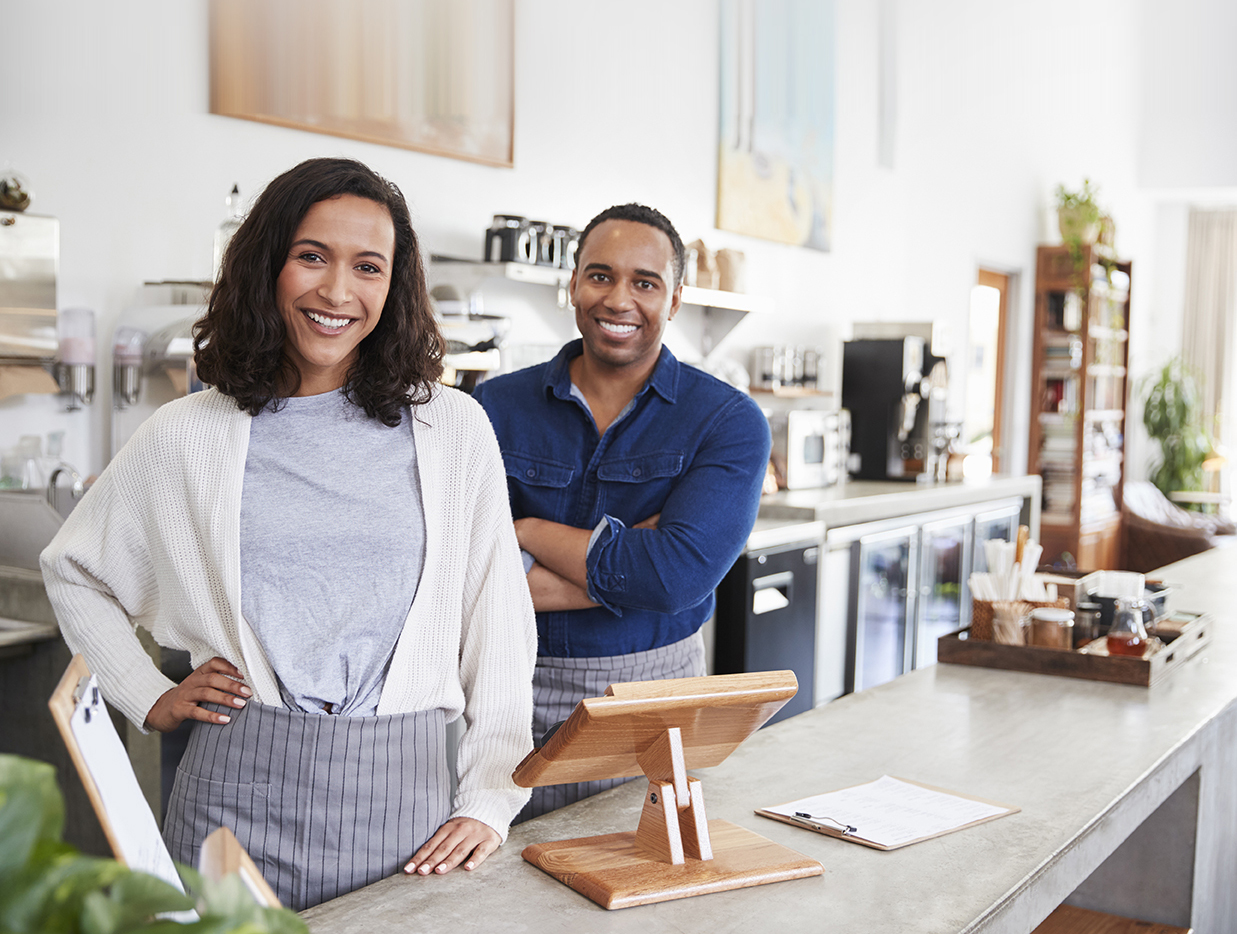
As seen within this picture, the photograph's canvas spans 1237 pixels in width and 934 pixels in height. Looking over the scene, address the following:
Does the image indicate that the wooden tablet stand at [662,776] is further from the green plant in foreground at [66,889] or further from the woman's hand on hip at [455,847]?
the green plant in foreground at [66,889]

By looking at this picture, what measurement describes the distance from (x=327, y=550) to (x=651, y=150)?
154 inches

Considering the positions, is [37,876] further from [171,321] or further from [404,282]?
[171,321]

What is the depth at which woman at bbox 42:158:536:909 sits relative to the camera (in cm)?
134

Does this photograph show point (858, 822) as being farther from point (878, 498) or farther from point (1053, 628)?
point (878, 498)

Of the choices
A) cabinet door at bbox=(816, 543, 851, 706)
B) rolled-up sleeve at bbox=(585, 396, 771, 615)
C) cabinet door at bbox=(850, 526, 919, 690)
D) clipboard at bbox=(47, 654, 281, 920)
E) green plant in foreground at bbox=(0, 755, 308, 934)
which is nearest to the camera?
green plant in foreground at bbox=(0, 755, 308, 934)

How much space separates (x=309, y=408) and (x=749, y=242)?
441cm

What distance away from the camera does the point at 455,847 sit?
1370 mm

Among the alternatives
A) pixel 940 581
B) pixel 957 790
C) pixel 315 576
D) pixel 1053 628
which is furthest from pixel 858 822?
pixel 940 581

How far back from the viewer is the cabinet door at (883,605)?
480 centimetres

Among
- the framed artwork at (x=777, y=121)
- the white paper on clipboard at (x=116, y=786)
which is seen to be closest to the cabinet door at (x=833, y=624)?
the framed artwork at (x=777, y=121)

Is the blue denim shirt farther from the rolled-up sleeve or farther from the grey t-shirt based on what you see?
the grey t-shirt

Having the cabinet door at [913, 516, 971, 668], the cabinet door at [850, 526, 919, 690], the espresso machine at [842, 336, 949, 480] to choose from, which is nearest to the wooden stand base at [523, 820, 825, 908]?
the cabinet door at [850, 526, 919, 690]

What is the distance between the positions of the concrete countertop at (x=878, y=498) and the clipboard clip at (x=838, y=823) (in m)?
2.96

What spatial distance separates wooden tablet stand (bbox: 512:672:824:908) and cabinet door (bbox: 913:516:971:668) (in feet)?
13.4
